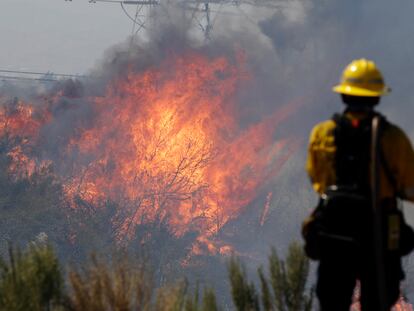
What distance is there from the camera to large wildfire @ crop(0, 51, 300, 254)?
48.8 meters

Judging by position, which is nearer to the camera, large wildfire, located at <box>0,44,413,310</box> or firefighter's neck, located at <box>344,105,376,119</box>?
firefighter's neck, located at <box>344,105,376,119</box>

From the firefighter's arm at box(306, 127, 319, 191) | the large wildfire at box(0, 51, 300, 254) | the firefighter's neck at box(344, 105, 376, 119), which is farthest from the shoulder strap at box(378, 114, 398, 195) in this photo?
the large wildfire at box(0, 51, 300, 254)

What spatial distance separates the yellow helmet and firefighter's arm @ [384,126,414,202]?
305mm

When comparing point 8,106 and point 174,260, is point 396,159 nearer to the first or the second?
point 8,106

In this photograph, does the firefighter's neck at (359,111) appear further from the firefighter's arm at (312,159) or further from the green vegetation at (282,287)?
the green vegetation at (282,287)

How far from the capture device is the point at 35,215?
6166 centimetres

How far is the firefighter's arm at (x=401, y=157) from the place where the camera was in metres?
5.37

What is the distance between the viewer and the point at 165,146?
50.5 meters

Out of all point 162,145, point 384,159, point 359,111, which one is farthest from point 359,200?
point 162,145

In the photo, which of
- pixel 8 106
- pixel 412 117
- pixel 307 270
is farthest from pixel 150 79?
pixel 307 270

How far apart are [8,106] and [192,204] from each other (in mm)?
13140

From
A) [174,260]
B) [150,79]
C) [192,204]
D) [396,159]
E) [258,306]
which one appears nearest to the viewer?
[396,159]

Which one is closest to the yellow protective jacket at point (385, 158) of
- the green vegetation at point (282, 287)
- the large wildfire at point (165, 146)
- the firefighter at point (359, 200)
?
the firefighter at point (359, 200)

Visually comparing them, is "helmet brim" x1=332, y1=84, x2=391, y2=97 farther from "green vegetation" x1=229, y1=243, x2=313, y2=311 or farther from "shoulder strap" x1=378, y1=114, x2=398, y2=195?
"green vegetation" x1=229, y1=243, x2=313, y2=311
